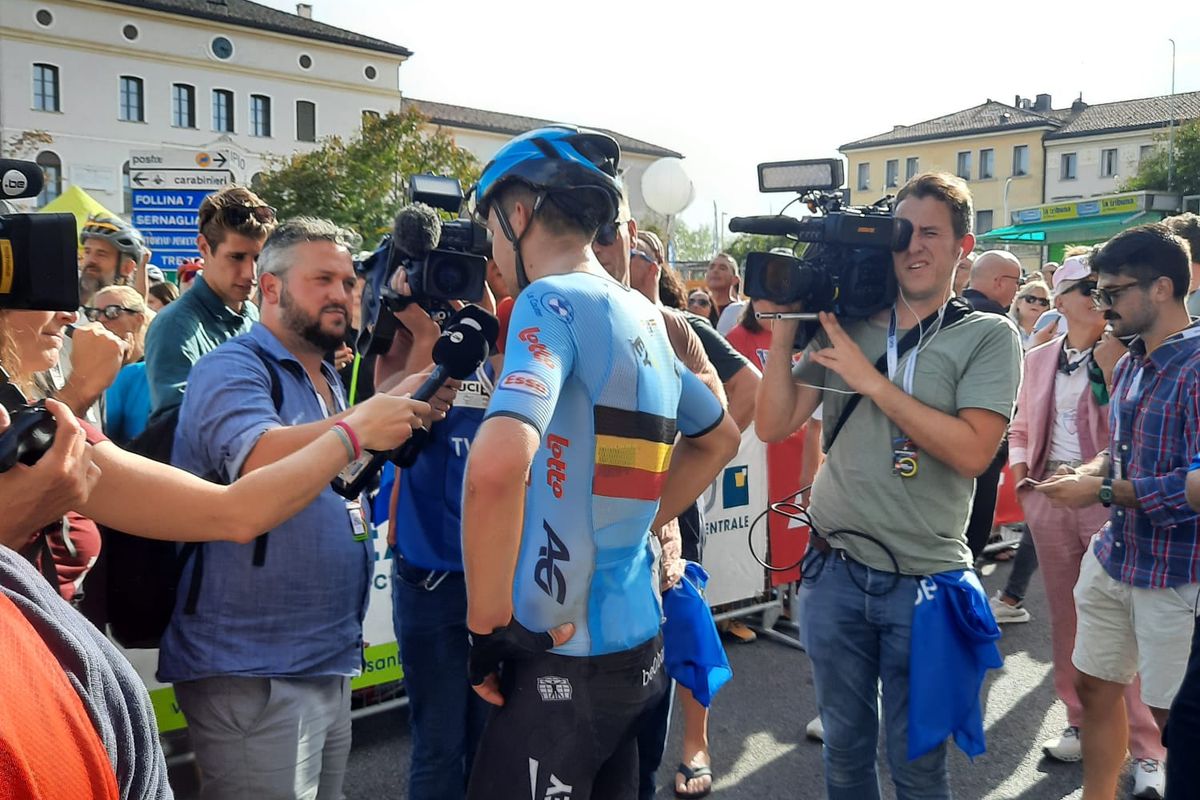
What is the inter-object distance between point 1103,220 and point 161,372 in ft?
77.7

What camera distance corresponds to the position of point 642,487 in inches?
78.9

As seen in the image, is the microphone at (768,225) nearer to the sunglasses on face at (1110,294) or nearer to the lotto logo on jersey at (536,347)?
the lotto logo on jersey at (536,347)

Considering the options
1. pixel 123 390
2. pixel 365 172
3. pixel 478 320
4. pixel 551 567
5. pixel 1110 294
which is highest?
pixel 365 172

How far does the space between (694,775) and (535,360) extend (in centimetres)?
275

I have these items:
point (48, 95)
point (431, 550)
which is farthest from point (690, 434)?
point (48, 95)

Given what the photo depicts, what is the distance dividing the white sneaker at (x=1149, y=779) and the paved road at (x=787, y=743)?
0.23m

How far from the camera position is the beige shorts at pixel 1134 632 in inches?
129

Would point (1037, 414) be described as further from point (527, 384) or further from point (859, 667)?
point (527, 384)

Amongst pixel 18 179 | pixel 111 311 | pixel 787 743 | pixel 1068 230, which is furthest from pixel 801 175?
pixel 1068 230

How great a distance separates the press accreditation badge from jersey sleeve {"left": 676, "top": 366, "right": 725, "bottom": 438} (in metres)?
0.94

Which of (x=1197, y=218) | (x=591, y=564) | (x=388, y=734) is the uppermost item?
(x=1197, y=218)

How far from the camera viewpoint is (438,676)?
2855 mm

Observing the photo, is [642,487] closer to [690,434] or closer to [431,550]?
[690,434]

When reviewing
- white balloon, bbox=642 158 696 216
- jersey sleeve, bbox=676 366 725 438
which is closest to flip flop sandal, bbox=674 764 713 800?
jersey sleeve, bbox=676 366 725 438
